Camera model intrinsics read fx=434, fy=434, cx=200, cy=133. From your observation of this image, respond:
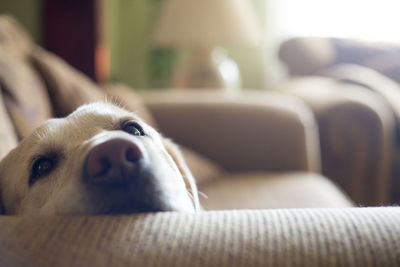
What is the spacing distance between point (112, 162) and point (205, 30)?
2.53m

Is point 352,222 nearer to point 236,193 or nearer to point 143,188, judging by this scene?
point 143,188

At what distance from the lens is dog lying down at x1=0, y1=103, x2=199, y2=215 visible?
72 cm

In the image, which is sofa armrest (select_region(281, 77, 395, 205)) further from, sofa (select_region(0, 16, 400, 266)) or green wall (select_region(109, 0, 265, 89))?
green wall (select_region(109, 0, 265, 89))

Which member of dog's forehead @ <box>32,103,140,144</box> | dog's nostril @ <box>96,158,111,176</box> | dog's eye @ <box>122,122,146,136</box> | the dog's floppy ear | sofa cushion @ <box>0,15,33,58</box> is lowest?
the dog's floppy ear

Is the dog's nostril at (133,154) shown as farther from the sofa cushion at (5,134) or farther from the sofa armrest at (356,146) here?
the sofa armrest at (356,146)

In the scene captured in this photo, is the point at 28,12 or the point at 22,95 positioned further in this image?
the point at 28,12

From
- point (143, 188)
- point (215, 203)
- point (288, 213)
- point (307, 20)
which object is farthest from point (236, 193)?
point (307, 20)

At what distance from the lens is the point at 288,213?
0.58 m

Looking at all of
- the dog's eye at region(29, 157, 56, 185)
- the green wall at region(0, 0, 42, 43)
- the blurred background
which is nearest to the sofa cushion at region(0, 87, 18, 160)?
the dog's eye at region(29, 157, 56, 185)

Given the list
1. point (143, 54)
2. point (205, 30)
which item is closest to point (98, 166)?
point (205, 30)

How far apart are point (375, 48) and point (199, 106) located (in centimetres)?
240

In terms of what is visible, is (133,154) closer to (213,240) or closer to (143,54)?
(213,240)

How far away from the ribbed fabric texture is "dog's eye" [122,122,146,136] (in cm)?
53

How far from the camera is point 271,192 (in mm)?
1647
